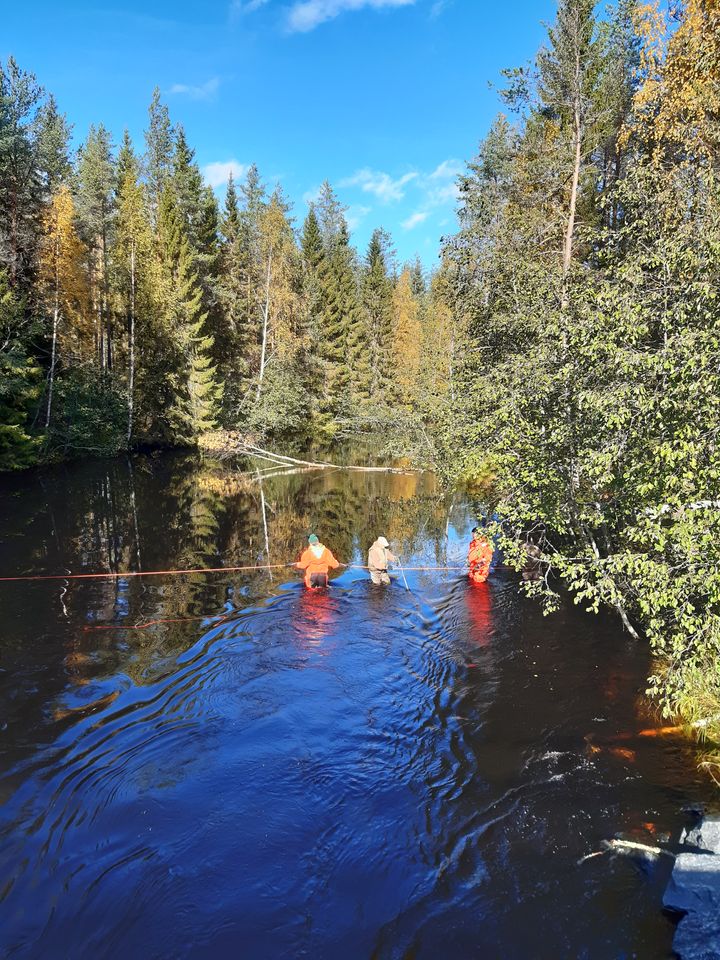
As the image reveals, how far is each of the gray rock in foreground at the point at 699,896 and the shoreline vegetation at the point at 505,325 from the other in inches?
85.9

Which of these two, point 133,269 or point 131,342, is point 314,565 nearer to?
point 131,342

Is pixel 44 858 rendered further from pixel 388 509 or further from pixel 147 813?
pixel 388 509

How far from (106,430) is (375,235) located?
37695 mm

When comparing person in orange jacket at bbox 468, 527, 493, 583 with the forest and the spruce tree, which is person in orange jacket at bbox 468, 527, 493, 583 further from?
the spruce tree

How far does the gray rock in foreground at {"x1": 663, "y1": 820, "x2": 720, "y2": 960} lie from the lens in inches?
199

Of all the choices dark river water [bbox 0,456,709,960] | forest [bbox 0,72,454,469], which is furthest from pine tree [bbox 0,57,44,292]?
dark river water [bbox 0,456,709,960]

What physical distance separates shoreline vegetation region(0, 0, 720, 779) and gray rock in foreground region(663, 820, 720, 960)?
7.16 feet

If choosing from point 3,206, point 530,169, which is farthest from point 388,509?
point 3,206

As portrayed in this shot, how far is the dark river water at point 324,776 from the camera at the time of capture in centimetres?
582

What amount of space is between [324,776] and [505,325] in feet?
37.6

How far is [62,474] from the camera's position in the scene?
111ft

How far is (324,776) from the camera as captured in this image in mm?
8070

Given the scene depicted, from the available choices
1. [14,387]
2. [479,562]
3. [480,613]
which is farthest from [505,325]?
[14,387]

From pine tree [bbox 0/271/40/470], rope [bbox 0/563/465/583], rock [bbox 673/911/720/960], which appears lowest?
rock [bbox 673/911/720/960]
